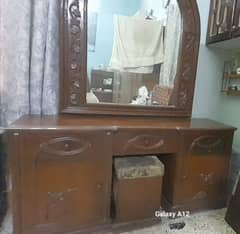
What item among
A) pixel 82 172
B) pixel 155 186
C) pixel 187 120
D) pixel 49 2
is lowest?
pixel 155 186

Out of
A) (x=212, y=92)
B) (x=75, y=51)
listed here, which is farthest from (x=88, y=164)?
(x=212, y=92)

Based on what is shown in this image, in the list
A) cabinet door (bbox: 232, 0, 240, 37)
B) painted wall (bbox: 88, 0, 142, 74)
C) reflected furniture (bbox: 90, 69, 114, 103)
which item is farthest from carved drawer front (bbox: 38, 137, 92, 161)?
cabinet door (bbox: 232, 0, 240, 37)

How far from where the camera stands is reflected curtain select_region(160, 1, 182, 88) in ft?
5.63

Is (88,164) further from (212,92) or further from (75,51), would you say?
(212,92)

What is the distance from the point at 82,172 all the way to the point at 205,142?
0.87 m

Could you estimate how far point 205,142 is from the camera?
1.54m

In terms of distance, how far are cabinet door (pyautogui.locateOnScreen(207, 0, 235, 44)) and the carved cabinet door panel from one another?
0.78 metres

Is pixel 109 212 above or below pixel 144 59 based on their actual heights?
below

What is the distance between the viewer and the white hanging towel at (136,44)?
1.61m

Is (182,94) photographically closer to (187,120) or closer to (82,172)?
(187,120)

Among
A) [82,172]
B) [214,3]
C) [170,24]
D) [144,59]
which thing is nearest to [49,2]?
[144,59]

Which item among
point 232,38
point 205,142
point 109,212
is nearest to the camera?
point 109,212

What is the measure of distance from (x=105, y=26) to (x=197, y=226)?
1.56m

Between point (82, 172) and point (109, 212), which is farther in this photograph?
point (109, 212)
